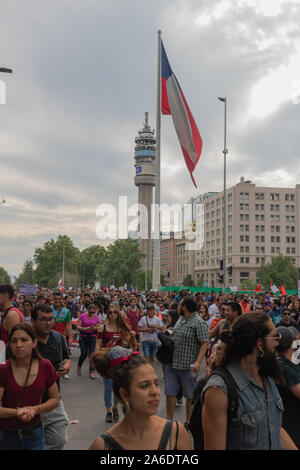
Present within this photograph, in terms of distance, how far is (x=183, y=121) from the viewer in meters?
A: 20.3

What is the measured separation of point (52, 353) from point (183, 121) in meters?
16.7

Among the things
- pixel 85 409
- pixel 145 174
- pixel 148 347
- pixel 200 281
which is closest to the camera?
pixel 85 409

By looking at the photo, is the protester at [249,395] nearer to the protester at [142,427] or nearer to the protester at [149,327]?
the protester at [142,427]

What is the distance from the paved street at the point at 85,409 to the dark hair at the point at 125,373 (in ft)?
11.3

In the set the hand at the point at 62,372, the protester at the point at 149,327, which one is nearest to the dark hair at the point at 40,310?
the hand at the point at 62,372

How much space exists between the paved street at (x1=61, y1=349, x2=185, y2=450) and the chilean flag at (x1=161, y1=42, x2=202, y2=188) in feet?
35.5

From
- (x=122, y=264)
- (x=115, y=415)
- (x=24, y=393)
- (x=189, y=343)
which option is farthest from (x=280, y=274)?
(x=24, y=393)

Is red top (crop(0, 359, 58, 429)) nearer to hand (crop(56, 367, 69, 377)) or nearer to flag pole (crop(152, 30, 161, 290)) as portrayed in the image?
hand (crop(56, 367, 69, 377))

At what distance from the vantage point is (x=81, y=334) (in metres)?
11.0

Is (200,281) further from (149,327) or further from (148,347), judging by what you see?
(149,327)

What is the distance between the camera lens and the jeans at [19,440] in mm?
3408

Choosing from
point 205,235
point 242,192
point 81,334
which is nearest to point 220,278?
point 81,334

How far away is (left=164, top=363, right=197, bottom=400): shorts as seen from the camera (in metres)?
6.47

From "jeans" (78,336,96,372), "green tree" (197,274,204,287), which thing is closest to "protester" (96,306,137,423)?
"jeans" (78,336,96,372)
